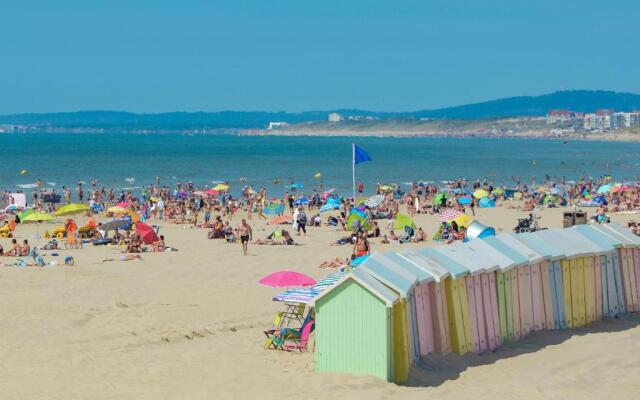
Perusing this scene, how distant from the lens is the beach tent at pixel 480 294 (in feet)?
46.8

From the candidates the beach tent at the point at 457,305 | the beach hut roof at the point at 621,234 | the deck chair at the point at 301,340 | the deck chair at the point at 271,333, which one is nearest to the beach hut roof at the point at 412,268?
the beach tent at the point at 457,305

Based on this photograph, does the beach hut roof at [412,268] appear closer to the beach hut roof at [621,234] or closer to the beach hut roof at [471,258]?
the beach hut roof at [471,258]

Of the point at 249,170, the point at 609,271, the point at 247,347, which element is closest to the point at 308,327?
the point at 247,347

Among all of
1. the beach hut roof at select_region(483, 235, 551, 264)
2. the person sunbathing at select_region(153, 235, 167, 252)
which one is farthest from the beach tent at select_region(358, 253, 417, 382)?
the person sunbathing at select_region(153, 235, 167, 252)

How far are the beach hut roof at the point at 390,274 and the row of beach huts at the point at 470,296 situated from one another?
0.01 meters

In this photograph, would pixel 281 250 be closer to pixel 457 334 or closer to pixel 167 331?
pixel 167 331

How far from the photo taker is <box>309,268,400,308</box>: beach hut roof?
1218cm

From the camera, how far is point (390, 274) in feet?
42.1

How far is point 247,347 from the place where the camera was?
14438 mm

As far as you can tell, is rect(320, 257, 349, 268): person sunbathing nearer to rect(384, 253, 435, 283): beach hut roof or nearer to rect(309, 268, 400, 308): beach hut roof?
rect(384, 253, 435, 283): beach hut roof

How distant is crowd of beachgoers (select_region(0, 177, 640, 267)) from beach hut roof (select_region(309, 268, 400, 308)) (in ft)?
24.9

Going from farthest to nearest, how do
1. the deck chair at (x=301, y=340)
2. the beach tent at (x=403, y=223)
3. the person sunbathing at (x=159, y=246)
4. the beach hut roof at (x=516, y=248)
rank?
the beach tent at (x=403, y=223) → the person sunbathing at (x=159, y=246) → the beach hut roof at (x=516, y=248) → the deck chair at (x=301, y=340)

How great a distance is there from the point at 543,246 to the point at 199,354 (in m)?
5.50

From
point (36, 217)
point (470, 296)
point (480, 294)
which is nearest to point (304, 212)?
point (36, 217)
